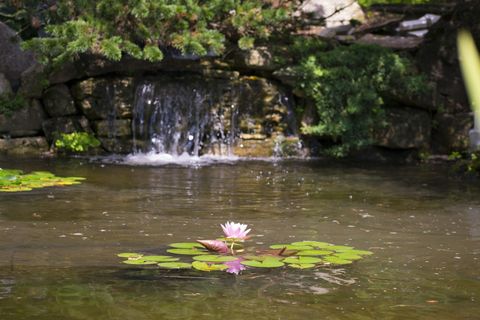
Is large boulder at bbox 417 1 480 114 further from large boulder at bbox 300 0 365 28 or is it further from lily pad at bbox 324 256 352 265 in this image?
lily pad at bbox 324 256 352 265

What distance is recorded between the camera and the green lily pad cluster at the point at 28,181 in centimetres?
952

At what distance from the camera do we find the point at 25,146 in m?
14.5

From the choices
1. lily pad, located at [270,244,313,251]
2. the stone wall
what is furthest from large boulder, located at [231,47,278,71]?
lily pad, located at [270,244,313,251]

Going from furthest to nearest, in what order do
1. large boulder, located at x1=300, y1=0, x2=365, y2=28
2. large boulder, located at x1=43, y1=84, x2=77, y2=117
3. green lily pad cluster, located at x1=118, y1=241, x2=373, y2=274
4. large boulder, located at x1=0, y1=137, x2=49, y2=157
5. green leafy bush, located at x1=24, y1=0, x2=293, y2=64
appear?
large boulder, located at x1=300, y1=0, x2=365, y2=28 < large boulder, located at x1=43, y1=84, x2=77, y2=117 < large boulder, located at x1=0, y1=137, x2=49, y2=157 < green leafy bush, located at x1=24, y1=0, x2=293, y2=64 < green lily pad cluster, located at x1=118, y1=241, x2=373, y2=274

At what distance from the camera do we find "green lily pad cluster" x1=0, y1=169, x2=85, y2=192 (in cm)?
952

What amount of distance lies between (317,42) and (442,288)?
9802mm

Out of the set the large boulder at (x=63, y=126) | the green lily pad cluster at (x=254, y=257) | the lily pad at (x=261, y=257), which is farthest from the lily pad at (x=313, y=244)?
the large boulder at (x=63, y=126)

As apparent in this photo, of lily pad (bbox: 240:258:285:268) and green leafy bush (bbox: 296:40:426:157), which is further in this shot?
green leafy bush (bbox: 296:40:426:157)

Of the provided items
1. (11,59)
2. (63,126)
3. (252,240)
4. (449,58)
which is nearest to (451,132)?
(449,58)

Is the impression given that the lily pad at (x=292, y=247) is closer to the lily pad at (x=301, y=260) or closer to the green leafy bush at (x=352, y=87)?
the lily pad at (x=301, y=260)

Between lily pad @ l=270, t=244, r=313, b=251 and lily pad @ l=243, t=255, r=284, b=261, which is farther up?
lily pad @ l=270, t=244, r=313, b=251

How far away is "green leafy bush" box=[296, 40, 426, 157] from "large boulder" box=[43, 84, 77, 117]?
3.85 metres

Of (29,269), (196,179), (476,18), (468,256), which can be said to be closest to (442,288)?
(468,256)

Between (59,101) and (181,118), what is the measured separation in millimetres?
2079
